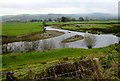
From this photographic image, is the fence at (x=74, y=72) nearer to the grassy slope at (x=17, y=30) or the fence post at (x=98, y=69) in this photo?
the fence post at (x=98, y=69)

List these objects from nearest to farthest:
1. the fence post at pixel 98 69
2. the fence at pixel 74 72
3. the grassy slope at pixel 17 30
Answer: the fence post at pixel 98 69 < the fence at pixel 74 72 < the grassy slope at pixel 17 30

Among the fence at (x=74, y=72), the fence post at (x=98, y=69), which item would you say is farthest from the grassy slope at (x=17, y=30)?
the fence post at (x=98, y=69)

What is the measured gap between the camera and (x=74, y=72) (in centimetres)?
1296

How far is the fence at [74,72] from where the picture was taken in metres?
12.3

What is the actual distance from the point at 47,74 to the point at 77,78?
11.4ft

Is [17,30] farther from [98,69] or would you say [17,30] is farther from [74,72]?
[98,69]

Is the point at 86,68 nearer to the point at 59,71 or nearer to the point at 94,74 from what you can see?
the point at 94,74

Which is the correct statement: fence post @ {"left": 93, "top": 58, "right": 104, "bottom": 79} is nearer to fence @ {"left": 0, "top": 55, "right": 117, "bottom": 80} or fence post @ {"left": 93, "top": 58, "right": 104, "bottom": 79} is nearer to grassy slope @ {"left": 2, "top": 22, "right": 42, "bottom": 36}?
fence @ {"left": 0, "top": 55, "right": 117, "bottom": 80}

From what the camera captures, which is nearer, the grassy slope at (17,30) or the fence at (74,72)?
the fence at (74,72)

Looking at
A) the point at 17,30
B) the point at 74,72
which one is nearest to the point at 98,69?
the point at 74,72

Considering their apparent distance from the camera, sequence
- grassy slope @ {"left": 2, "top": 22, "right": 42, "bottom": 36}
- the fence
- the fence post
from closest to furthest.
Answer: the fence post < the fence < grassy slope @ {"left": 2, "top": 22, "right": 42, "bottom": 36}

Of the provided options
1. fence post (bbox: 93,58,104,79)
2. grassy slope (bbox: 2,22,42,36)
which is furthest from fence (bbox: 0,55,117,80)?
grassy slope (bbox: 2,22,42,36)

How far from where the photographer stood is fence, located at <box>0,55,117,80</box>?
40.2ft

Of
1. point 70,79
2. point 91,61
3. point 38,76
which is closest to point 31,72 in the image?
point 38,76
